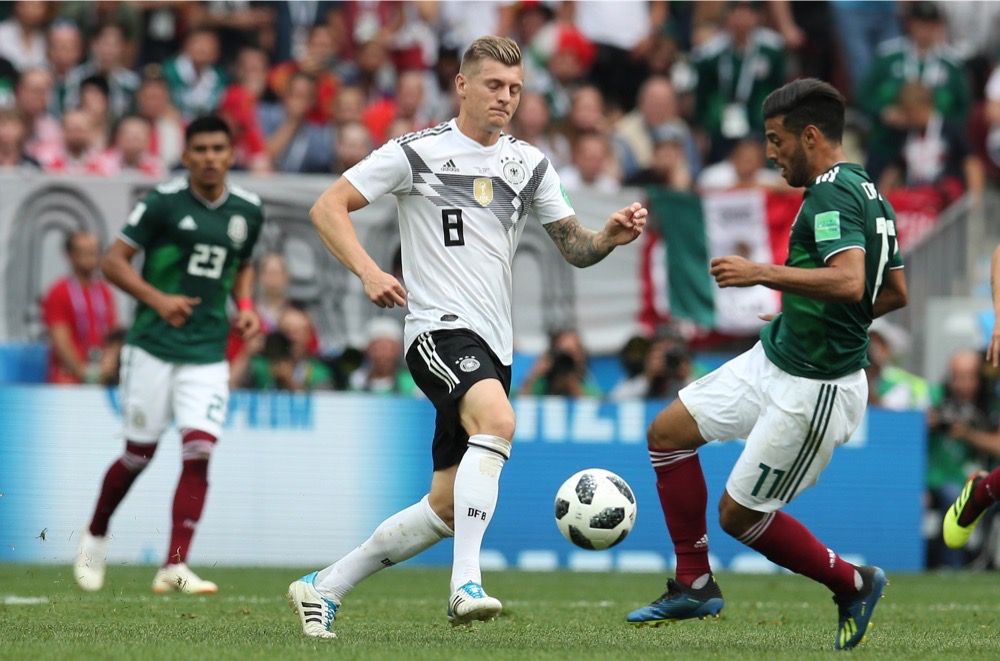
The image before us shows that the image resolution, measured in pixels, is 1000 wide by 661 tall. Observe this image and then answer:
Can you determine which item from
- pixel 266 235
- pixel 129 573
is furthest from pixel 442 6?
pixel 129 573

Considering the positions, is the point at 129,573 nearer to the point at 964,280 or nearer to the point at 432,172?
the point at 432,172

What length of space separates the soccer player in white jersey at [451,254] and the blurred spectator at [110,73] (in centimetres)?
890

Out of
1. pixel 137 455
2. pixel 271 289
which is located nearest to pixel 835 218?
pixel 137 455

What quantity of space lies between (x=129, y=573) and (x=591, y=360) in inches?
184

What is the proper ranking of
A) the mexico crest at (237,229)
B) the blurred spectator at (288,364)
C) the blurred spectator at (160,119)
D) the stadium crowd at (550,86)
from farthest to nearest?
the blurred spectator at (160,119)
the stadium crowd at (550,86)
the blurred spectator at (288,364)
the mexico crest at (237,229)

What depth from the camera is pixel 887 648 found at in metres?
5.95

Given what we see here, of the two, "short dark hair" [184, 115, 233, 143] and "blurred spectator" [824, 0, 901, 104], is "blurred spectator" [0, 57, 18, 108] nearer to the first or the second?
"short dark hair" [184, 115, 233, 143]

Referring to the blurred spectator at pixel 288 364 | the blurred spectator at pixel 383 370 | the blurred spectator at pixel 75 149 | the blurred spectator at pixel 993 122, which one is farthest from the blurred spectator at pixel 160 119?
the blurred spectator at pixel 993 122

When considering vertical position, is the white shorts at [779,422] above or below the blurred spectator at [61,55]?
below

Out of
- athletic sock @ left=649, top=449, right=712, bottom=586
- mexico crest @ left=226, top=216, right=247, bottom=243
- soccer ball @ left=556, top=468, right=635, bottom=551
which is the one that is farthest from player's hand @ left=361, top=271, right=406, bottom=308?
mexico crest @ left=226, top=216, right=247, bottom=243

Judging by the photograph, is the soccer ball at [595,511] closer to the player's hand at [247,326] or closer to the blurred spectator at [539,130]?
the player's hand at [247,326]

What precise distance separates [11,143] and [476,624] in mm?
8104

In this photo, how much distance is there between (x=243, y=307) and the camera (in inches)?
356

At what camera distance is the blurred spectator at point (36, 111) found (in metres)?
13.8
